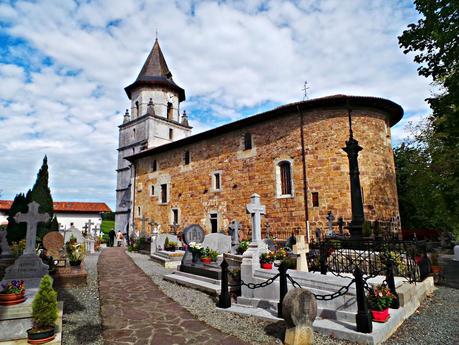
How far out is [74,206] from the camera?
141 ft

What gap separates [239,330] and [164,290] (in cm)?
364

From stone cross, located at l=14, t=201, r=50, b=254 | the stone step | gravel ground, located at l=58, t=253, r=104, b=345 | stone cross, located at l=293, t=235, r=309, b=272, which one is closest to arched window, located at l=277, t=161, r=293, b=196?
stone cross, located at l=293, t=235, r=309, b=272

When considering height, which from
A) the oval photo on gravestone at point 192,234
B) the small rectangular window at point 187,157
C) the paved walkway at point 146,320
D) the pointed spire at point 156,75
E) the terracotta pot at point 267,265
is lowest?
the paved walkway at point 146,320

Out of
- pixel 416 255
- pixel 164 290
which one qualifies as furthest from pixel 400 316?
pixel 164 290

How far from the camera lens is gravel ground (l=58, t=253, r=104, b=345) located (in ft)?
15.9

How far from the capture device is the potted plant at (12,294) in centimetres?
484

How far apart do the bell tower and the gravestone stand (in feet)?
73.2

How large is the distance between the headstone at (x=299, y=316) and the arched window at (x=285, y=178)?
524 inches

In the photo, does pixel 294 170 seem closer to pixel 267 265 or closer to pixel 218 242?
pixel 218 242

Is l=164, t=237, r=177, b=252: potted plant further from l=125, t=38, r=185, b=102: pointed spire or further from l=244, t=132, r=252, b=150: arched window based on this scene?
l=125, t=38, r=185, b=102: pointed spire

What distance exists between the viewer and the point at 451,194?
1334 centimetres

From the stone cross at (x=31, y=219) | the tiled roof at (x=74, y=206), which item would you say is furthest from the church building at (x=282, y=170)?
the tiled roof at (x=74, y=206)

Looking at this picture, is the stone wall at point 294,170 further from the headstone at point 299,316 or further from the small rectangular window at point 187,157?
the headstone at point 299,316

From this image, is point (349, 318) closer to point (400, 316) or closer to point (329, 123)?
point (400, 316)
